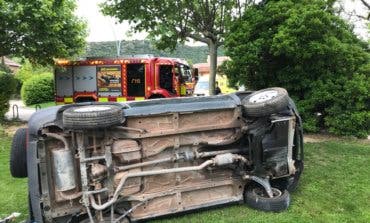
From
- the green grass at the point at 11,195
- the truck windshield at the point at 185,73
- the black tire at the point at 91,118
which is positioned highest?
the truck windshield at the point at 185,73

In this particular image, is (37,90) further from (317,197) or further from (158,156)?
(317,197)

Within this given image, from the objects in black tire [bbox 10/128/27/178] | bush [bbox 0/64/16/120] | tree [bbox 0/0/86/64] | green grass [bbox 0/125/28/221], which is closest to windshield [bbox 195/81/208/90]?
tree [bbox 0/0/86/64]

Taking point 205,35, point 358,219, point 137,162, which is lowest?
point 358,219

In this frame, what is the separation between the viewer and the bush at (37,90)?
95.8 ft

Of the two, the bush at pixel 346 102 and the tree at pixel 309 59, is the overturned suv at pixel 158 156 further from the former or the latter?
the bush at pixel 346 102

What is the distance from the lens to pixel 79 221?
4.61 metres

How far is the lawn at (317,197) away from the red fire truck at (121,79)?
10.5 meters

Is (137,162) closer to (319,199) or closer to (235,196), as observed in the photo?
(235,196)

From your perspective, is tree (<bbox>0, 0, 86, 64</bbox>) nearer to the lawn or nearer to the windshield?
the lawn

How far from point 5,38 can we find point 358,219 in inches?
507

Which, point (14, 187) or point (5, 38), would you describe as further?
point (5, 38)

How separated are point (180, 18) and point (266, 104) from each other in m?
10.7

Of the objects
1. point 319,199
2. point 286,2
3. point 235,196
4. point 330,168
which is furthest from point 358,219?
point 286,2

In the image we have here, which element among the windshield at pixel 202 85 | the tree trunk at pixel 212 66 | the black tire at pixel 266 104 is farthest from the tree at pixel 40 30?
the black tire at pixel 266 104
